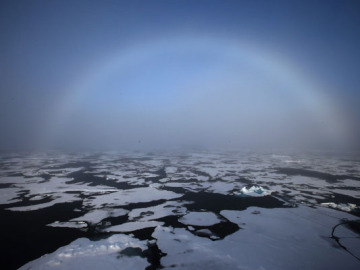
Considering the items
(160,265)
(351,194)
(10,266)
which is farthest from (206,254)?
(351,194)

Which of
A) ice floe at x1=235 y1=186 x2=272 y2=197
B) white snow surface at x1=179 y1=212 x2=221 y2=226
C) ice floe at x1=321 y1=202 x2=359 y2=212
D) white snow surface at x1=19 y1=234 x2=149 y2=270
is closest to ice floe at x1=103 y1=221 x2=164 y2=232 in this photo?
white snow surface at x1=19 y1=234 x2=149 y2=270

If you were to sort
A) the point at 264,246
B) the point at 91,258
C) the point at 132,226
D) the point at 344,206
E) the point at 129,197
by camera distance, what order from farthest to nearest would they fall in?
the point at 129,197
the point at 344,206
the point at 132,226
the point at 264,246
the point at 91,258

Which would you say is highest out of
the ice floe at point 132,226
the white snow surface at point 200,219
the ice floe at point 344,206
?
the ice floe at point 344,206

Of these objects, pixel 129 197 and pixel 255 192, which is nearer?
pixel 129 197

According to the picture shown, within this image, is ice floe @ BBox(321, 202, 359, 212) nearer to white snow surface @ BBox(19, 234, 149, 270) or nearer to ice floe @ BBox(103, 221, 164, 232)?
ice floe @ BBox(103, 221, 164, 232)

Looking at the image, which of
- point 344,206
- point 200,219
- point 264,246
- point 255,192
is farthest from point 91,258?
point 344,206

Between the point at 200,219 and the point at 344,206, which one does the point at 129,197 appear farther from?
the point at 344,206

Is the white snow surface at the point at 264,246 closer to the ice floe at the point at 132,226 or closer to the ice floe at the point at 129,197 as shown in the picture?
the ice floe at the point at 132,226

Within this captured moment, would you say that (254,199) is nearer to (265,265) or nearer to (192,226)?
(192,226)

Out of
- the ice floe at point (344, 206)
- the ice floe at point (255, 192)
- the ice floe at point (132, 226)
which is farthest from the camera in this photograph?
the ice floe at point (255, 192)

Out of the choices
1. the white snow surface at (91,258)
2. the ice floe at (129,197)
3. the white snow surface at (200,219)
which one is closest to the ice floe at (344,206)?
the white snow surface at (200,219)

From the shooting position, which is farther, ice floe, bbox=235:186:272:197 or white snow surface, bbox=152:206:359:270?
ice floe, bbox=235:186:272:197
